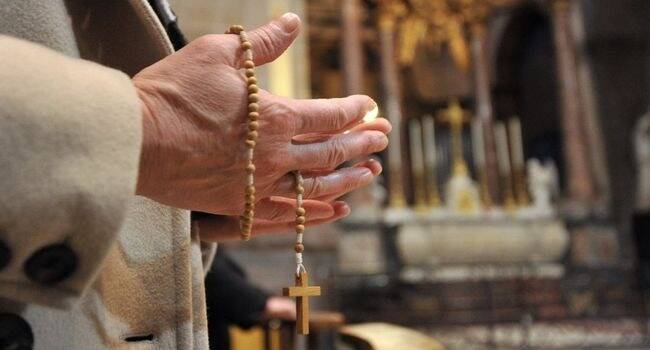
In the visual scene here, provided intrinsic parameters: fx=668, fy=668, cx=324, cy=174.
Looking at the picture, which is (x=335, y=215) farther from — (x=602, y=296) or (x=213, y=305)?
(x=602, y=296)

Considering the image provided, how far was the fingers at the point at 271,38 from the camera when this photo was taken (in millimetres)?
621

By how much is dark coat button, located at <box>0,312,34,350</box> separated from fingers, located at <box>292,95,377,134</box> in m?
0.28

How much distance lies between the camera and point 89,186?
0.46m

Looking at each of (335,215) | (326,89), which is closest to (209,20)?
(335,215)

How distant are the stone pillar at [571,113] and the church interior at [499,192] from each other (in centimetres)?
2

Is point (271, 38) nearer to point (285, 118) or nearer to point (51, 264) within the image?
point (285, 118)

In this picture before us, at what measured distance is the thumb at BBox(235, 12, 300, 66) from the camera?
0.62 metres

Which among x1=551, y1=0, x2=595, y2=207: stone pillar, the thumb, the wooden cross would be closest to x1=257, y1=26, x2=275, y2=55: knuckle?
the thumb

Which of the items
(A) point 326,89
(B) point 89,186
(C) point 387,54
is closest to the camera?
(B) point 89,186

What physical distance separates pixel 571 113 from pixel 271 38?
27.2 feet

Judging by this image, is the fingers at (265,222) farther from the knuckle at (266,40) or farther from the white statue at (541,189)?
the white statue at (541,189)

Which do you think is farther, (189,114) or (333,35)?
(333,35)

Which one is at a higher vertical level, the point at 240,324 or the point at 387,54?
the point at 387,54

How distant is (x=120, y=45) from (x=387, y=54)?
25.7ft
